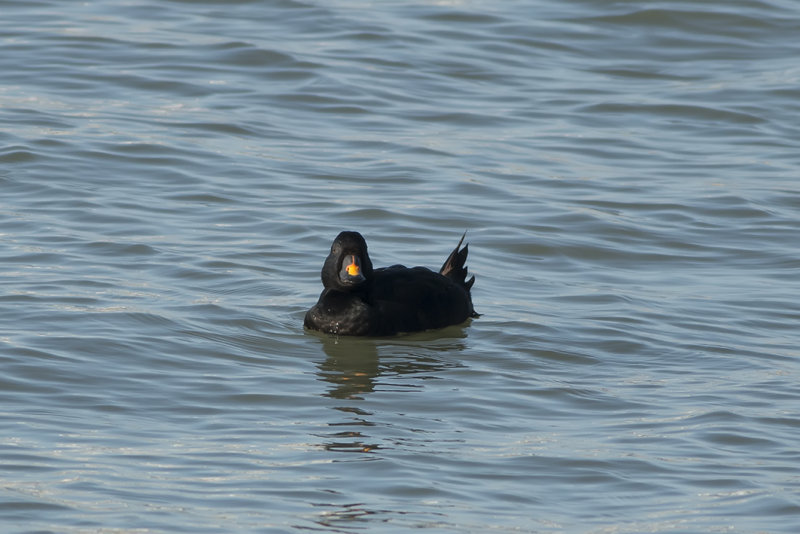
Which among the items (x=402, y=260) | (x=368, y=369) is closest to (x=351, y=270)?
(x=368, y=369)

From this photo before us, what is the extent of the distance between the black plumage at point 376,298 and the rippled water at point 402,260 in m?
0.16

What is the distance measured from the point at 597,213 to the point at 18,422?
6.81 meters

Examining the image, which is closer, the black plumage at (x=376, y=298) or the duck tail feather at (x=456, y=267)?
the black plumage at (x=376, y=298)

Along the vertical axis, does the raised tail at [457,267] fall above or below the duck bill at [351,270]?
below

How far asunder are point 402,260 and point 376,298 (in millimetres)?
1763

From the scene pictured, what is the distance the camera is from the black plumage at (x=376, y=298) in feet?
32.4

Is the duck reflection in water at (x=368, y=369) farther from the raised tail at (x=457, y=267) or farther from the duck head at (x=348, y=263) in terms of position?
the raised tail at (x=457, y=267)

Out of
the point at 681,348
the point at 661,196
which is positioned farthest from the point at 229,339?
the point at 661,196

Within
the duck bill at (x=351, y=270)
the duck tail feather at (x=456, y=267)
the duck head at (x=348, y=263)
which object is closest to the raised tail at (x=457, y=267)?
the duck tail feather at (x=456, y=267)

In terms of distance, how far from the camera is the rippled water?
6965mm

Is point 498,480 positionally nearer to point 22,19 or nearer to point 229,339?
point 229,339

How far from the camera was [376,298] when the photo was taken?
33.2 ft

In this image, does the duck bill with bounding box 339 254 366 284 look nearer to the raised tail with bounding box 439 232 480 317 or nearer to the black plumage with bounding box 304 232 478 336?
the black plumage with bounding box 304 232 478 336

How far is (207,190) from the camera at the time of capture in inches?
523
